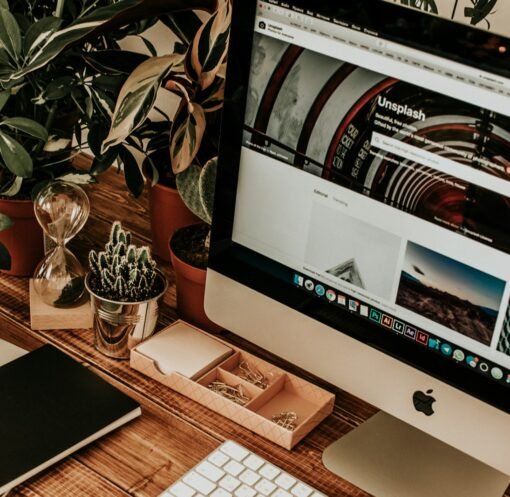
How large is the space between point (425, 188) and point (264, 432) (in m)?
0.34

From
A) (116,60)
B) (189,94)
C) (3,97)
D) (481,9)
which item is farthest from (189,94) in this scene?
(481,9)

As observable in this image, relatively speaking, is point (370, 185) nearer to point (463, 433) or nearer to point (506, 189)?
point (506, 189)

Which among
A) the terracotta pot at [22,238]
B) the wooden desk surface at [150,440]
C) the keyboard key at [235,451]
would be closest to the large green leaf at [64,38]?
the terracotta pot at [22,238]

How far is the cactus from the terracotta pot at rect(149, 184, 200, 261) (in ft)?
0.64

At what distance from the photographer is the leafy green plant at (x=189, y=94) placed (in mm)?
1079

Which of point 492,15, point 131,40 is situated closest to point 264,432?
point 492,15

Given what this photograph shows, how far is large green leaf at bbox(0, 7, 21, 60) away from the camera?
105cm

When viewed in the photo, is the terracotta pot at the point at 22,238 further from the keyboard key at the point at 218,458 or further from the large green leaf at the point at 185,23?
the keyboard key at the point at 218,458

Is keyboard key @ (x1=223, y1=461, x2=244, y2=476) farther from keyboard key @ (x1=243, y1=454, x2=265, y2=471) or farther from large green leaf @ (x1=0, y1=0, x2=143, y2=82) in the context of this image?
large green leaf @ (x1=0, y1=0, x2=143, y2=82)

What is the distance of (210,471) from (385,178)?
13.4 inches

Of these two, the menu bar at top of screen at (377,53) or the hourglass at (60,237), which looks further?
the hourglass at (60,237)

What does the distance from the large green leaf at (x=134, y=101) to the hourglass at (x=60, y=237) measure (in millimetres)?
82

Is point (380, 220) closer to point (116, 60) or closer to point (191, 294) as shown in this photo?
point (191, 294)

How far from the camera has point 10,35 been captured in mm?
1052
